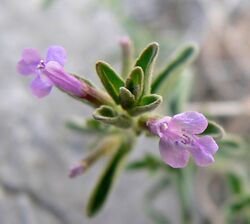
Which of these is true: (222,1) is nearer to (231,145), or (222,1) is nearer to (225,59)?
(225,59)

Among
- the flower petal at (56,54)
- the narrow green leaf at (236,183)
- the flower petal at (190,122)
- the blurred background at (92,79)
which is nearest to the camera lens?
the flower petal at (190,122)

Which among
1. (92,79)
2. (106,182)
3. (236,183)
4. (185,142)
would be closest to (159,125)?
(185,142)

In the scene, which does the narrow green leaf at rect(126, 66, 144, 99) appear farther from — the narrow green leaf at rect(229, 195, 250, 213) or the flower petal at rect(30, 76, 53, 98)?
the narrow green leaf at rect(229, 195, 250, 213)

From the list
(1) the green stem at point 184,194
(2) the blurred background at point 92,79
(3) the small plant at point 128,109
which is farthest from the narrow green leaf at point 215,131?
(2) the blurred background at point 92,79

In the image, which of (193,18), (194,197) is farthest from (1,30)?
(194,197)

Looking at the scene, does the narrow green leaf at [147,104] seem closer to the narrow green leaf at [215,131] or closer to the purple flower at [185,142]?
the purple flower at [185,142]

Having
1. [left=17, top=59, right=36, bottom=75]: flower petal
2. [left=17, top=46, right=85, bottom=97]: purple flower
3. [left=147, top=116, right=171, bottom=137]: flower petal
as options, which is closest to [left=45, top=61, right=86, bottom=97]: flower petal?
[left=17, top=46, right=85, bottom=97]: purple flower
